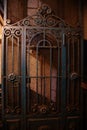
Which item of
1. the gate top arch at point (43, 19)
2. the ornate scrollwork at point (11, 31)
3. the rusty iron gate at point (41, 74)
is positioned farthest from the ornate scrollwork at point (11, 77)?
the gate top arch at point (43, 19)

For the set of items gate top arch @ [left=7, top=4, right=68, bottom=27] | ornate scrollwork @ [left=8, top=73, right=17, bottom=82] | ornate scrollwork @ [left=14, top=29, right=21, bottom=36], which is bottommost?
ornate scrollwork @ [left=8, top=73, right=17, bottom=82]

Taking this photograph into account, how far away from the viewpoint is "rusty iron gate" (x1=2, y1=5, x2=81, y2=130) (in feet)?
9.07

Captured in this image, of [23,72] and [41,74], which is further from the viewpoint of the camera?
[41,74]

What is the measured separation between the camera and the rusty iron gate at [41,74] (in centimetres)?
276

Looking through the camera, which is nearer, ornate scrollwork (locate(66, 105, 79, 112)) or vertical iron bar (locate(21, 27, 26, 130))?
vertical iron bar (locate(21, 27, 26, 130))

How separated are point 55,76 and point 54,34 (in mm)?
624

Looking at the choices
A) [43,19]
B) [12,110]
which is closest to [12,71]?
[12,110]

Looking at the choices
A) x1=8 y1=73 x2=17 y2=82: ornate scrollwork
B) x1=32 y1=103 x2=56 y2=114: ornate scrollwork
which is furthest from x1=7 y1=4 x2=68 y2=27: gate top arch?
x1=32 y1=103 x2=56 y2=114: ornate scrollwork

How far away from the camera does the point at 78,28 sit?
2895mm

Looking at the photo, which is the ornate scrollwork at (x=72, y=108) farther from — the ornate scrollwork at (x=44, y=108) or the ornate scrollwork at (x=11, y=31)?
the ornate scrollwork at (x=11, y=31)

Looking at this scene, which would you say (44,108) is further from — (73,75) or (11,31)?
(11,31)

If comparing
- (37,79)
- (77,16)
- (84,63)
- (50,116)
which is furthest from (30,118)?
Result: (77,16)

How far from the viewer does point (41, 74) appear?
2.89 m

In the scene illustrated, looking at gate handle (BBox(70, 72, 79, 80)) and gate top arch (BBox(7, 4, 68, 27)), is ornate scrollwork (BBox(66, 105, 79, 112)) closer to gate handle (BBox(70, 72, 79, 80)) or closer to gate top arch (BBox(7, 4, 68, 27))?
gate handle (BBox(70, 72, 79, 80))
